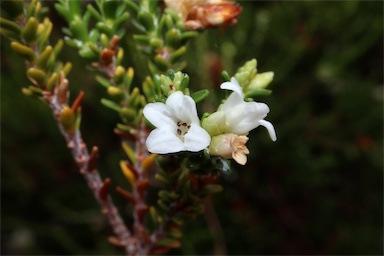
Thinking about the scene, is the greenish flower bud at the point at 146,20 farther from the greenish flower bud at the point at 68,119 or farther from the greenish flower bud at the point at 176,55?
the greenish flower bud at the point at 68,119

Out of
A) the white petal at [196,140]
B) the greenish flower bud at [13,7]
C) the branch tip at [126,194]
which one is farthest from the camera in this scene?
the branch tip at [126,194]

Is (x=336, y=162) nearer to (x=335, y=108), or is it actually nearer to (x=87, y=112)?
(x=335, y=108)

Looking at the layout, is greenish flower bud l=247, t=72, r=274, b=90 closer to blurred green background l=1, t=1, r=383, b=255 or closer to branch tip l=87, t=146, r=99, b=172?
branch tip l=87, t=146, r=99, b=172

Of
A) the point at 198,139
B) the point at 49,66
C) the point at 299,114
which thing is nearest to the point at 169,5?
the point at 49,66

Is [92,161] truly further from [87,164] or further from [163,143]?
[163,143]

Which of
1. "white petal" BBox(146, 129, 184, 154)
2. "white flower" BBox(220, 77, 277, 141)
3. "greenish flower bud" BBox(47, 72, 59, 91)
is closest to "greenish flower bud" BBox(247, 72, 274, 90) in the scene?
"white flower" BBox(220, 77, 277, 141)

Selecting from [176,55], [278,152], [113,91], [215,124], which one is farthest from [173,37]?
[278,152]

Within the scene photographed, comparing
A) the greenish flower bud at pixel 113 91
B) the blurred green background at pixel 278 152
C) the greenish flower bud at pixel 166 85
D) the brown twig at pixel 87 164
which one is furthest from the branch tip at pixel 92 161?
the blurred green background at pixel 278 152
